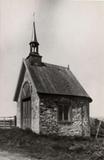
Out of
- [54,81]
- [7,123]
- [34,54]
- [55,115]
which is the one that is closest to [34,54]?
[34,54]

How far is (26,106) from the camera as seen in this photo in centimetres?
2378

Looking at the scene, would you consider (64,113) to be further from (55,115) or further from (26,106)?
(26,106)

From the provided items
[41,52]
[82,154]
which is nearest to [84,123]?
[41,52]

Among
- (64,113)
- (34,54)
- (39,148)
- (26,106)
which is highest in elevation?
(34,54)

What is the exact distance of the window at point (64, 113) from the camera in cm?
2225

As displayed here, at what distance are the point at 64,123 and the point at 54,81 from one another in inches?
153

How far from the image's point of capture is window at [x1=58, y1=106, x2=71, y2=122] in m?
22.2

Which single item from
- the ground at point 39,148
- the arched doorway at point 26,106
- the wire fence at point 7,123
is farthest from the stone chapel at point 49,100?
the wire fence at point 7,123

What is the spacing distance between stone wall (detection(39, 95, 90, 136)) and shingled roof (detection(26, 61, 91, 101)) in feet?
1.92

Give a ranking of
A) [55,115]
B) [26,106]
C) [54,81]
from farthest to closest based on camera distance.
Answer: [26,106], [54,81], [55,115]

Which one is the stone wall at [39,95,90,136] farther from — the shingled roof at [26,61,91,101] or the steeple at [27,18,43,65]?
the steeple at [27,18,43,65]

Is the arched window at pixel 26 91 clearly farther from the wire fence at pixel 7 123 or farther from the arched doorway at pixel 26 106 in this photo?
the wire fence at pixel 7 123

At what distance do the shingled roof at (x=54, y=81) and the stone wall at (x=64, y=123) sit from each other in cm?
Answer: 58

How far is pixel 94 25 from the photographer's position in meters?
13.4
